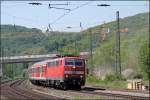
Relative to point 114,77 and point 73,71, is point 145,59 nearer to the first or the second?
point 114,77

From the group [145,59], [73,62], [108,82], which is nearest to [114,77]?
[108,82]

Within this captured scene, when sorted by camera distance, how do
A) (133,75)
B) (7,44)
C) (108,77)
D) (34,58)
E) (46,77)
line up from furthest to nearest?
(7,44)
(34,58)
(133,75)
(108,77)
(46,77)

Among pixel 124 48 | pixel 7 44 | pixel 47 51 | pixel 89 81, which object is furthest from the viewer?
pixel 7 44

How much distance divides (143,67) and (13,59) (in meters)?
75.9

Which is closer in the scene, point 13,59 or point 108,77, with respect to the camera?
point 108,77

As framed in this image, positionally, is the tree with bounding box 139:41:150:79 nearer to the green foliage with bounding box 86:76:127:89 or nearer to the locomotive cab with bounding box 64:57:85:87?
the green foliage with bounding box 86:76:127:89

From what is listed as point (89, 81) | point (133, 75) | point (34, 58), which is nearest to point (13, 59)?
point (34, 58)

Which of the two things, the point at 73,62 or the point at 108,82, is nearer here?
the point at 73,62

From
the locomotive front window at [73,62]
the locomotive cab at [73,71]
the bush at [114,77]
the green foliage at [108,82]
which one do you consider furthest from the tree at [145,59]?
the locomotive front window at [73,62]

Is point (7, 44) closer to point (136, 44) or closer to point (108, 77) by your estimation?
point (136, 44)

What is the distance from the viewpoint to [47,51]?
Answer: 185 metres

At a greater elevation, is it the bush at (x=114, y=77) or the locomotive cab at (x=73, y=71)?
the locomotive cab at (x=73, y=71)

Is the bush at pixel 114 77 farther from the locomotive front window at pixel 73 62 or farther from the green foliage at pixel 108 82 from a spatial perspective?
the locomotive front window at pixel 73 62

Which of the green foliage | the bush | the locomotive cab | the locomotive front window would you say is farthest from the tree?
the locomotive front window
